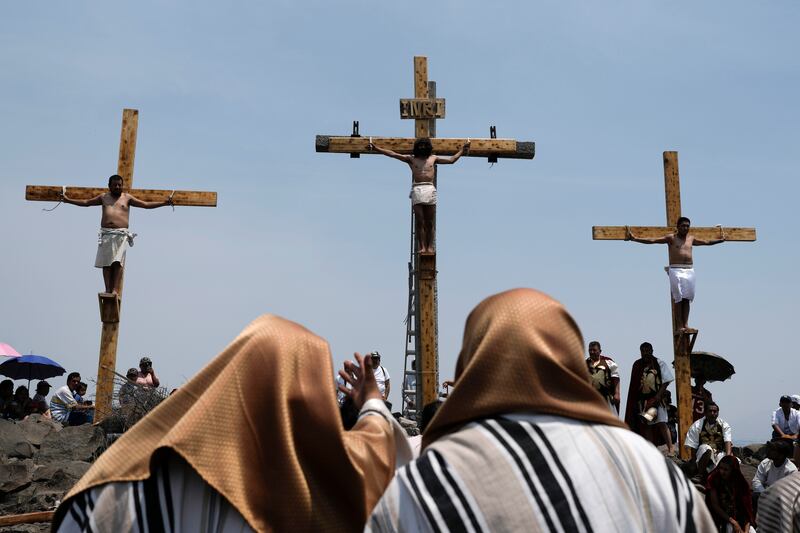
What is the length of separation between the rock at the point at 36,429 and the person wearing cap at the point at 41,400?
2.20 metres

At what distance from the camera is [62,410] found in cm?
1312

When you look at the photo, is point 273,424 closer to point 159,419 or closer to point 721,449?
point 159,419

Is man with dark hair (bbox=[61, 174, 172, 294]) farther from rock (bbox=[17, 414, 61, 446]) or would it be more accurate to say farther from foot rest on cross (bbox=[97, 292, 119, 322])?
rock (bbox=[17, 414, 61, 446])

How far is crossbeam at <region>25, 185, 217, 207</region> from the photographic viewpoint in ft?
39.4

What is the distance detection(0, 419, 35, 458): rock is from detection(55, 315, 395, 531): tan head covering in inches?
326

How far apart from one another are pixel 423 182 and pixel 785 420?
6067mm

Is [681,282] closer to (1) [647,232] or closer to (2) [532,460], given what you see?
(1) [647,232]

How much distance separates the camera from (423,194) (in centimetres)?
1226

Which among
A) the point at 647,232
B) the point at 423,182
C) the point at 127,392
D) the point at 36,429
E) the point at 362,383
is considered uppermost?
the point at 423,182

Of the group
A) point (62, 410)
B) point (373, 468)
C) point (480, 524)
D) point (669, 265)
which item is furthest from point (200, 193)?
point (480, 524)

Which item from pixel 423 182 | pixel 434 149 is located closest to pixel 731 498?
pixel 423 182


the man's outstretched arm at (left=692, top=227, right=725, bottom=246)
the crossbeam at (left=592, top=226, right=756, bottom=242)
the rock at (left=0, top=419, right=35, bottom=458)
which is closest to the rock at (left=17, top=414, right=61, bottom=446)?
the rock at (left=0, top=419, right=35, bottom=458)

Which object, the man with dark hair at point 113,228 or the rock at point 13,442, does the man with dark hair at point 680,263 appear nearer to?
the man with dark hair at point 113,228

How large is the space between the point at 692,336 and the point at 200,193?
6.89 meters
